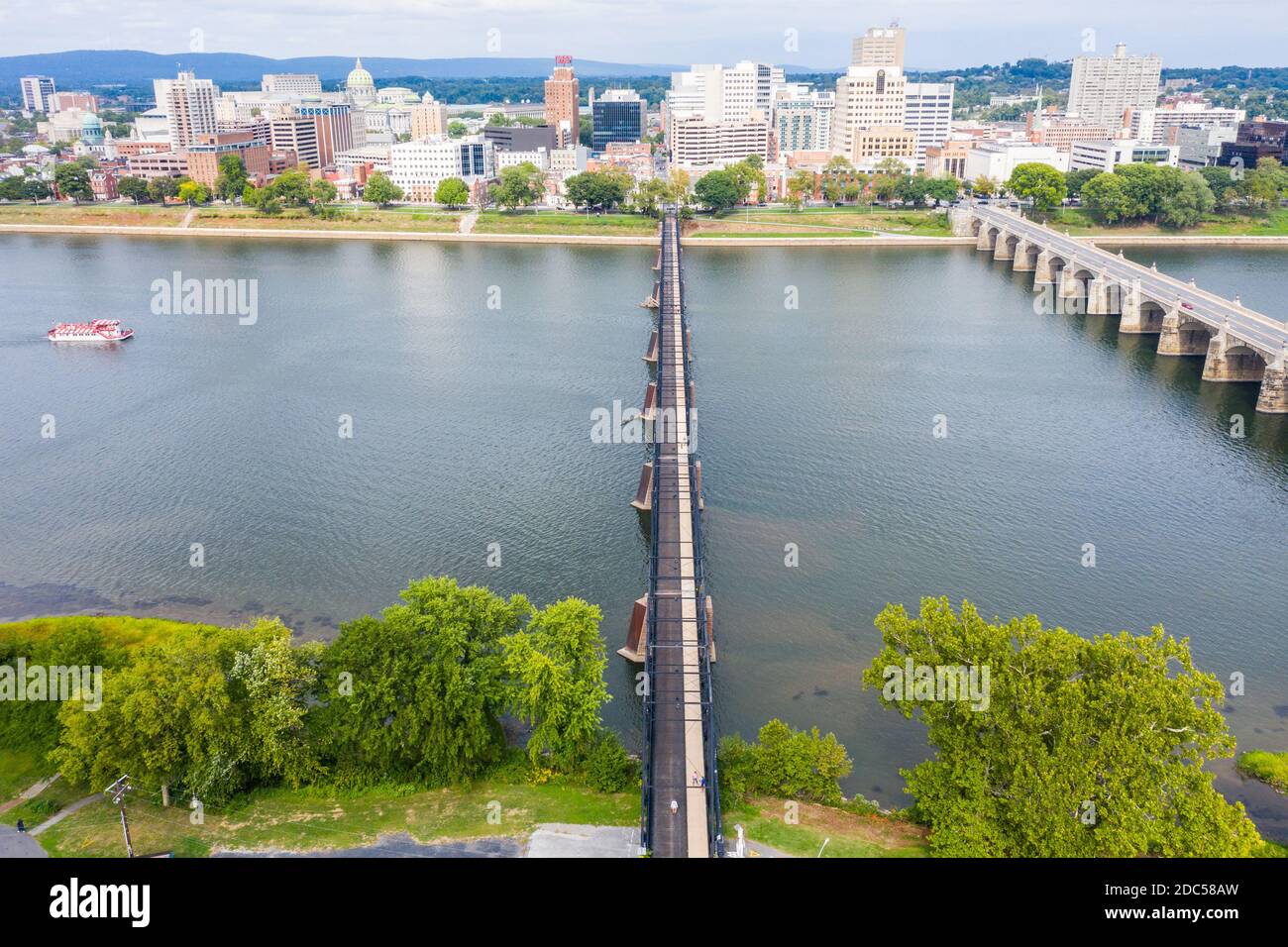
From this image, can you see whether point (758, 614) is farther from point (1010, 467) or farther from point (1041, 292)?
point (1041, 292)

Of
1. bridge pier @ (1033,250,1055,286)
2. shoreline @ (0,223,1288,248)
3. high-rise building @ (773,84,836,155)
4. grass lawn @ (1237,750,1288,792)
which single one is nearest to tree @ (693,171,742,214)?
shoreline @ (0,223,1288,248)

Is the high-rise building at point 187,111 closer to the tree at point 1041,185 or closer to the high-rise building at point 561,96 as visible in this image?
the high-rise building at point 561,96

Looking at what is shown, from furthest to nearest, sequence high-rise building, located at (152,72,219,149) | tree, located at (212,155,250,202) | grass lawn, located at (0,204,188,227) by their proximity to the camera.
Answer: high-rise building, located at (152,72,219,149) < tree, located at (212,155,250,202) < grass lawn, located at (0,204,188,227)

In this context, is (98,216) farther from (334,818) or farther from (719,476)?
(334,818)

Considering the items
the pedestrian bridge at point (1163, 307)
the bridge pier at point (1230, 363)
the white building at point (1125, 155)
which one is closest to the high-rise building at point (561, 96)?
the white building at point (1125, 155)

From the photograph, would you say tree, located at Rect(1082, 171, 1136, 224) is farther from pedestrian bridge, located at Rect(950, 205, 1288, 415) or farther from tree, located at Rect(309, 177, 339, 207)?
tree, located at Rect(309, 177, 339, 207)

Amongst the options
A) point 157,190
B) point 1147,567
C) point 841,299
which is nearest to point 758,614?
point 1147,567
